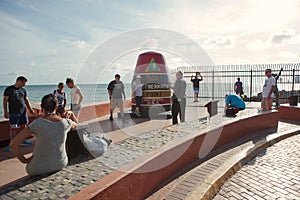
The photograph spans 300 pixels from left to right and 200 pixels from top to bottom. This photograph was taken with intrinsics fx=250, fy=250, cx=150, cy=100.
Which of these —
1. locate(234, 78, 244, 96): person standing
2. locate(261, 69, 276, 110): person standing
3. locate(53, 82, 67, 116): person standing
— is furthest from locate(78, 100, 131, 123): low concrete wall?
locate(234, 78, 244, 96): person standing

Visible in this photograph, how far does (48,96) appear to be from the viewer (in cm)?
359

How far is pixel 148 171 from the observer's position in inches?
145

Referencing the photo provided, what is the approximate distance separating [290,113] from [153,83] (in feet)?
18.7

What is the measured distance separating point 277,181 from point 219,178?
114 cm

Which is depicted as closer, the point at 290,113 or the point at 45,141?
the point at 45,141

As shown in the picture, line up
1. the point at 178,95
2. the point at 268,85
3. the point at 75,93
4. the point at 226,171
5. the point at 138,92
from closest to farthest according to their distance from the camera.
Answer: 1. the point at 226,171
2. the point at 75,93
3. the point at 178,95
4. the point at 268,85
5. the point at 138,92

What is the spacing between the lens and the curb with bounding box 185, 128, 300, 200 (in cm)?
378

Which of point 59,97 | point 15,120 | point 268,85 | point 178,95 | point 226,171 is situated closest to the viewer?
point 226,171

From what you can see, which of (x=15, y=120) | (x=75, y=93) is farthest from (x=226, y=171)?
(x=75, y=93)

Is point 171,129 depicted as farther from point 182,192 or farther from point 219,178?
point 182,192

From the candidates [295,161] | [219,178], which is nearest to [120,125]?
[219,178]

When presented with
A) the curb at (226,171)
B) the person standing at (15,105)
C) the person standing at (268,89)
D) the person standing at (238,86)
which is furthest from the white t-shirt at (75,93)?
the person standing at (238,86)

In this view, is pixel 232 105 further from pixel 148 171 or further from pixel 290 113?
pixel 148 171

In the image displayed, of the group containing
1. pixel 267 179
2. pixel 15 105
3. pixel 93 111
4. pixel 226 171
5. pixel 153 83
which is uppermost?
pixel 153 83
